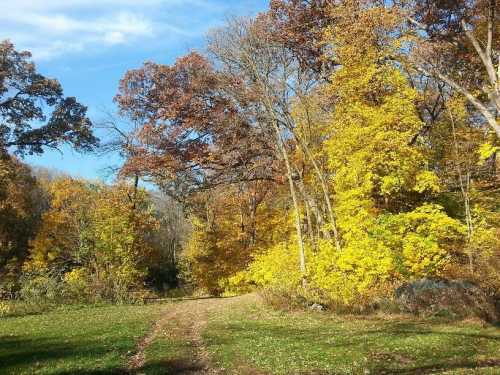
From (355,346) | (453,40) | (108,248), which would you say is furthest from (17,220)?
(355,346)

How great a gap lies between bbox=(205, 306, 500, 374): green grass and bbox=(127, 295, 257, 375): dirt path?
1.39ft

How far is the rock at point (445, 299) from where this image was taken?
18766 millimetres

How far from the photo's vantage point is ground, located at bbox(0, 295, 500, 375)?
38.5 feet

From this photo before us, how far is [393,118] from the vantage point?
920 inches

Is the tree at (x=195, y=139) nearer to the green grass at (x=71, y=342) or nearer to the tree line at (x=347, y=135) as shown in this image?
the tree line at (x=347, y=135)

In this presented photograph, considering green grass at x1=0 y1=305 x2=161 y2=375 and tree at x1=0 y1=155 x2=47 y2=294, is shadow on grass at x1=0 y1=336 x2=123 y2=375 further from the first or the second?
tree at x1=0 y1=155 x2=47 y2=294

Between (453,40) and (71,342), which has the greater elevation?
(453,40)

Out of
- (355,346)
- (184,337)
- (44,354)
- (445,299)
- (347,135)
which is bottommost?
(355,346)

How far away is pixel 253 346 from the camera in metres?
14.3

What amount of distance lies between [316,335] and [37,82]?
29444 mm

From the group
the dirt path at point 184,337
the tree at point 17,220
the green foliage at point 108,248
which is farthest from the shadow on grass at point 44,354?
the tree at point 17,220

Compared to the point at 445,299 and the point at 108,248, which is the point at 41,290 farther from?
the point at 445,299

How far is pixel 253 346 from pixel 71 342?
19.0 feet

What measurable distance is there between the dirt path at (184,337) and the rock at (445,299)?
27.5ft
